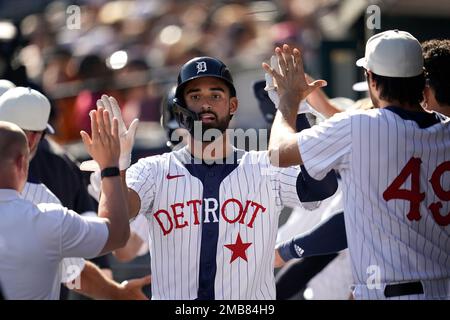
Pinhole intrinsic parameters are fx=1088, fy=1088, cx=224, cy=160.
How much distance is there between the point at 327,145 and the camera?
396 cm

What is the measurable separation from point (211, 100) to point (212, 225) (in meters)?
0.55

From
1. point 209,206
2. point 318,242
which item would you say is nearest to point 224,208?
point 209,206

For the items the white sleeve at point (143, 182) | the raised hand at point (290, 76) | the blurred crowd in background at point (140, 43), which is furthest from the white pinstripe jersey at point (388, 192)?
the blurred crowd in background at point (140, 43)

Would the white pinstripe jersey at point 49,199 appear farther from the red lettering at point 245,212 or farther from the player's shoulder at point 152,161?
the red lettering at point 245,212

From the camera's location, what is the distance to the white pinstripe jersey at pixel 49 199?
4941mm

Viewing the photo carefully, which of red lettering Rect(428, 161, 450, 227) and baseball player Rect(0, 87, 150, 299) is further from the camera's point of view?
baseball player Rect(0, 87, 150, 299)

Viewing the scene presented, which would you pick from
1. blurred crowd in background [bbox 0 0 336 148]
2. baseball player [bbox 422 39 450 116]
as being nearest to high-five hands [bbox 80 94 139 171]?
baseball player [bbox 422 39 450 116]

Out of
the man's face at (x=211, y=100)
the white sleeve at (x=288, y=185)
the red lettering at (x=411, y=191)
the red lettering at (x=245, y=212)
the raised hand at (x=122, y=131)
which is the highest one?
the man's face at (x=211, y=100)

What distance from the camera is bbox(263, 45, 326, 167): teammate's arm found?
4.02 m

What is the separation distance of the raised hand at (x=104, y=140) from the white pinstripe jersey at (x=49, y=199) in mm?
1149

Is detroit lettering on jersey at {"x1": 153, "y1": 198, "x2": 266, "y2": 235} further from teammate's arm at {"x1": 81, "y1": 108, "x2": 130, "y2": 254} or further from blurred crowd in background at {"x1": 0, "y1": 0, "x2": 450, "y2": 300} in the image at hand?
blurred crowd in background at {"x1": 0, "y1": 0, "x2": 450, "y2": 300}
